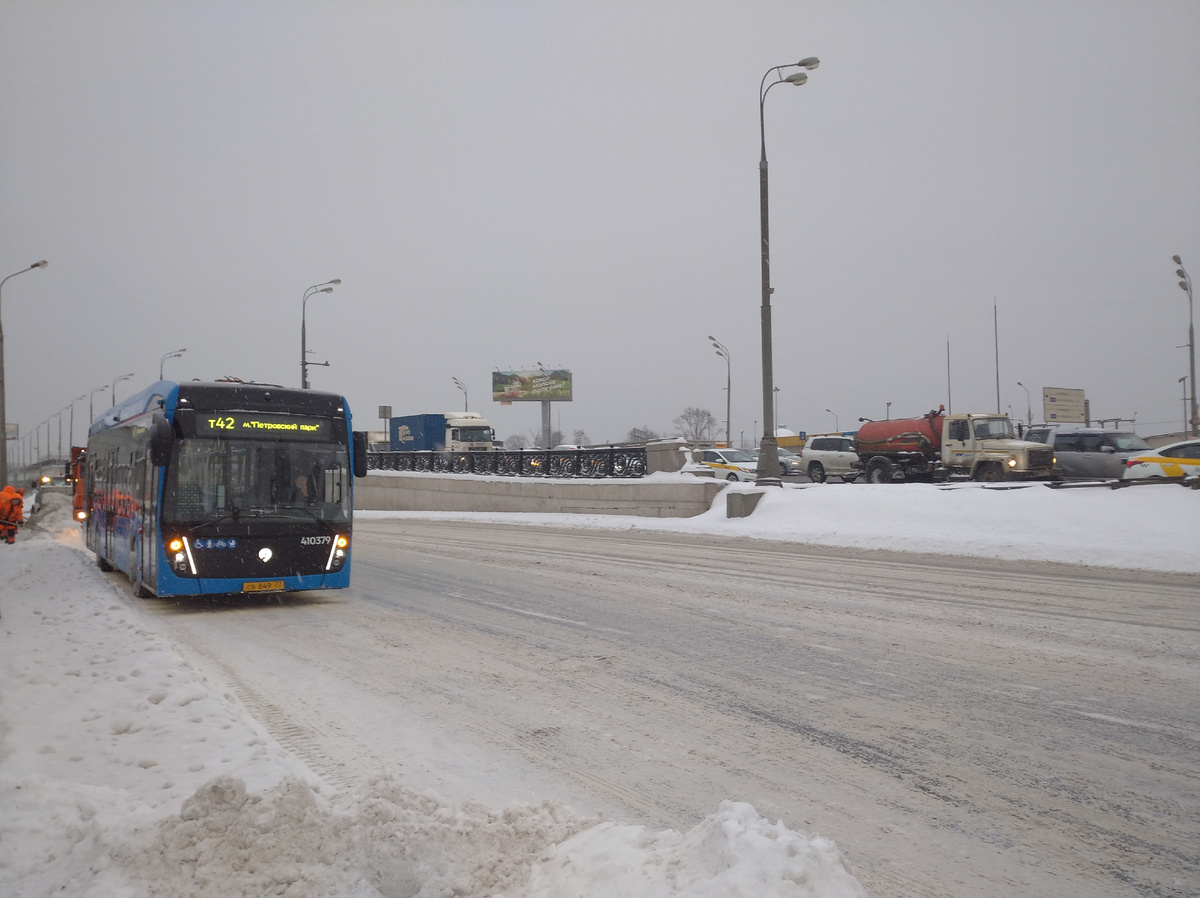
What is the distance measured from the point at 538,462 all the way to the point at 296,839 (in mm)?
30207

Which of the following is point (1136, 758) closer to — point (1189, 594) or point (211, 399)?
point (1189, 594)

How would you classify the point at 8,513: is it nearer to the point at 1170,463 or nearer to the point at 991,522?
the point at 991,522

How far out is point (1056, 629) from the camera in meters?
8.30

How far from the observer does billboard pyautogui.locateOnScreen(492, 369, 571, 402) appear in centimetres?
9225

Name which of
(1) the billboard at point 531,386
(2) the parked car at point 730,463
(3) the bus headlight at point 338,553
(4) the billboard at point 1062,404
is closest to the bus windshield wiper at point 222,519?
(3) the bus headlight at point 338,553

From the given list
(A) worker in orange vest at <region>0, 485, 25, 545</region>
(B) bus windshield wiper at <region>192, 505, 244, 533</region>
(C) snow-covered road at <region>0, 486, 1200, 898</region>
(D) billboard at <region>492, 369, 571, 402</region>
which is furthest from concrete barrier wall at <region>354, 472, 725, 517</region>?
(D) billboard at <region>492, 369, 571, 402</region>

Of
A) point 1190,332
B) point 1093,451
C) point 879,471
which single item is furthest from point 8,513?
point 1190,332

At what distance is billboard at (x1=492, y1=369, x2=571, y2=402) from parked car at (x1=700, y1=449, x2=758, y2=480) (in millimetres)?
57549

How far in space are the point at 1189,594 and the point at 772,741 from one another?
7.86m

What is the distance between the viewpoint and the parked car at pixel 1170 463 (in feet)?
66.7

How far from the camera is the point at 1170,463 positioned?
20516 mm

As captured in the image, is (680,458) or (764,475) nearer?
(764,475)

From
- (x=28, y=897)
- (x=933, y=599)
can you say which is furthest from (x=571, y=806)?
(x=933, y=599)

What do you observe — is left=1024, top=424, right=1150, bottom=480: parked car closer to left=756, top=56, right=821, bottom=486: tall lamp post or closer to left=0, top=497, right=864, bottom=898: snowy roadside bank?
left=756, top=56, right=821, bottom=486: tall lamp post
